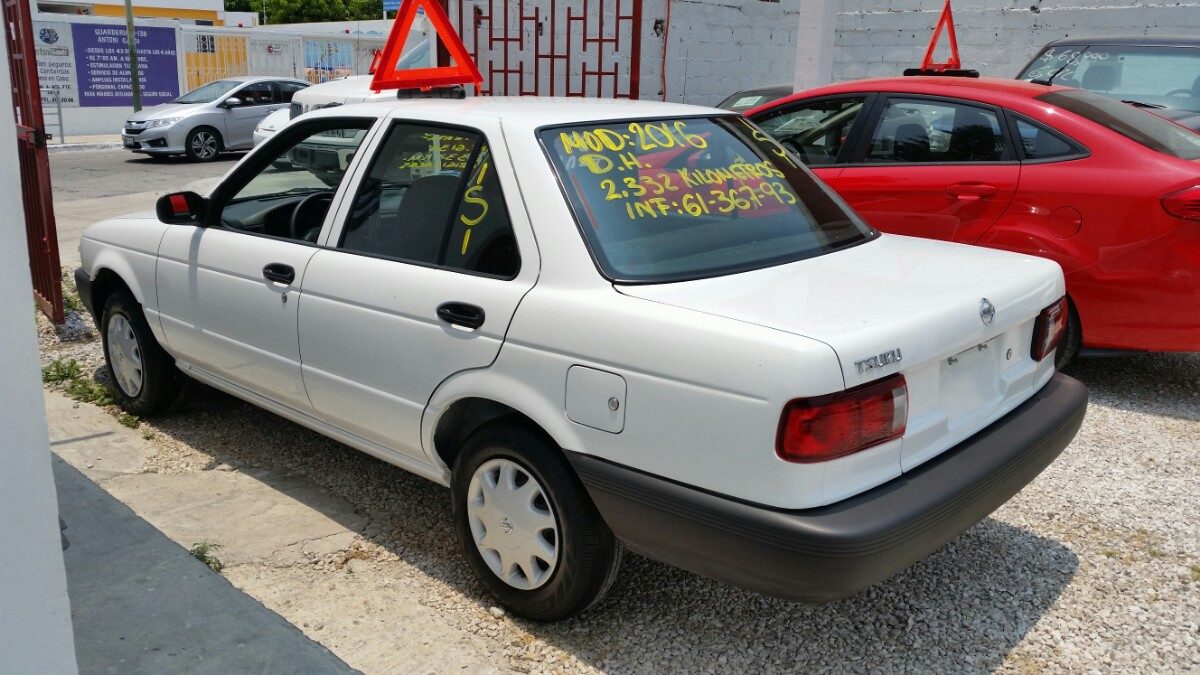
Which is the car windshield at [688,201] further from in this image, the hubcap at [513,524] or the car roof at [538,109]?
the hubcap at [513,524]

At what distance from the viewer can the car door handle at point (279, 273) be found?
382 centimetres

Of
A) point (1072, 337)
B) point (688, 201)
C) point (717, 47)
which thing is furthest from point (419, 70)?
point (717, 47)

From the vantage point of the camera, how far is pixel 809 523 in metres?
2.51

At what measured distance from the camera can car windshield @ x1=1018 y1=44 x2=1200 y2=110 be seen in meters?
7.66

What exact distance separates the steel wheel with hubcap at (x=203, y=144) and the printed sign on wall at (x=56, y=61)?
18.0 feet

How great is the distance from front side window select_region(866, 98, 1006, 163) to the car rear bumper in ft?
9.53

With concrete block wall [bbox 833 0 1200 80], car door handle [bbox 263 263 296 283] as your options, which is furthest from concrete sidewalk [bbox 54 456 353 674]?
concrete block wall [bbox 833 0 1200 80]

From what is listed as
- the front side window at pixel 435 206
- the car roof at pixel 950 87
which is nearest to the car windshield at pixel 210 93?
the car roof at pixel 950 87

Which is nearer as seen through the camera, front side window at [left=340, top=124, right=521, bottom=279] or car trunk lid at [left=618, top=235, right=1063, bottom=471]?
car trunk lid at [left=618, top=235, right=1063, bottom=471]

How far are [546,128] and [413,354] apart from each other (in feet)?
2.80

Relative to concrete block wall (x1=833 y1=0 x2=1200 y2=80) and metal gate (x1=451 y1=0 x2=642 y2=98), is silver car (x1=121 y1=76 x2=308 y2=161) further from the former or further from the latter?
concrete block wall (x1=833 y1=0 x2=1200 y2=80)

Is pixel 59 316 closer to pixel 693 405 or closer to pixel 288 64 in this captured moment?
pixel 693 405

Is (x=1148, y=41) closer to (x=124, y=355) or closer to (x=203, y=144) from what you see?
(x=124, y=355)

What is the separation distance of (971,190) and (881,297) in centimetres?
283
